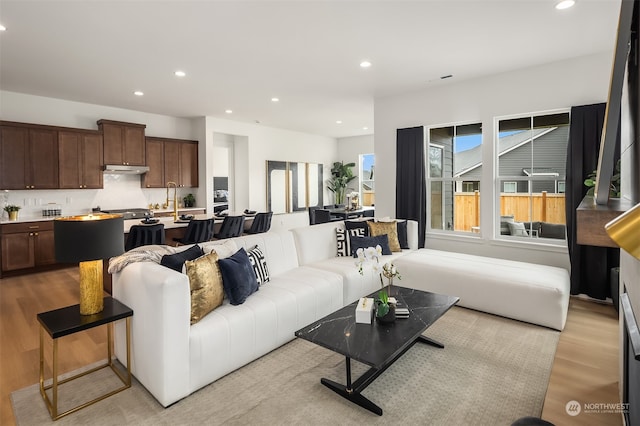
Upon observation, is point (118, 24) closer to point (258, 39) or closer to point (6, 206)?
point (258, 39)

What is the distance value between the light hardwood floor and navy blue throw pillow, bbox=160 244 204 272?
40.4 inches

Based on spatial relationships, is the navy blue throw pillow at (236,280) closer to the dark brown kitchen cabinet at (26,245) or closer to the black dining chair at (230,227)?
the black dining chair at (230,227)

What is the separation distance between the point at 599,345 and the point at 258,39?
4.19 metres

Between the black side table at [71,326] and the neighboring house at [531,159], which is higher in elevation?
the neighboring house at [531,159]

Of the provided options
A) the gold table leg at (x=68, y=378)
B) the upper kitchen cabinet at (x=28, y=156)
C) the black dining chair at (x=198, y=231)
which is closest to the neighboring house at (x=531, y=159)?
the black dining chair at (x=198, y=231)

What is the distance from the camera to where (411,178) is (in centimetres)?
558

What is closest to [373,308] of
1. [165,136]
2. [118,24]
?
[118,24]

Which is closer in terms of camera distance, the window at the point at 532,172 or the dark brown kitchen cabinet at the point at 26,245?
the window at the point at 532,172

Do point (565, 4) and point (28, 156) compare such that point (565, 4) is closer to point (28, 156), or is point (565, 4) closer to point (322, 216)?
point (322, 216)

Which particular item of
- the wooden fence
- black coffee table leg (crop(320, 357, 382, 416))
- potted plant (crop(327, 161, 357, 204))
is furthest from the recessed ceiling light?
potted plant (crop(327, 161, 357, 204))

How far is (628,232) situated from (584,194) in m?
4.54

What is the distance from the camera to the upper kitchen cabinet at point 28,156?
5.33 metres

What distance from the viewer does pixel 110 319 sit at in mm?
2252

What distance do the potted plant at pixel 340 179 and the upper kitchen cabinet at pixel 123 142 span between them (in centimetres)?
519
